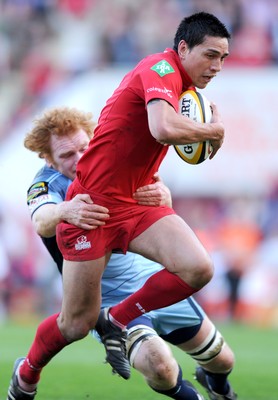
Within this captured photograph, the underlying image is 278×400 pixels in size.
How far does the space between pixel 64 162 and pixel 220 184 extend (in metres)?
11.2

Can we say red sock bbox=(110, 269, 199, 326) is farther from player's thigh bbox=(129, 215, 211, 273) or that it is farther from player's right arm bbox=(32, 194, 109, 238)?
player's right arm bbox=(32, 194, 109, 238)

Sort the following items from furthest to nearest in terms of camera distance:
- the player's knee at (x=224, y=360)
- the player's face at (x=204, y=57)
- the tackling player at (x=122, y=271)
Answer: the player's knee at (x=224, y=360)
the tackling player at (x=122, y=271)
the player's face at (x=204, y=57)

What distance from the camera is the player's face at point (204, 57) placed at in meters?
5.52

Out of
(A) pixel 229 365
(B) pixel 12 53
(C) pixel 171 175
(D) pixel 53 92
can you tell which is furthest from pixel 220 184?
(A) pixel 229 365

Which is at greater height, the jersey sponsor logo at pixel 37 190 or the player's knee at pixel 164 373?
the jersey sponsor logo at pixel 37 190

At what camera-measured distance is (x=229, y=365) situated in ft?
21.0

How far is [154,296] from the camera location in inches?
222

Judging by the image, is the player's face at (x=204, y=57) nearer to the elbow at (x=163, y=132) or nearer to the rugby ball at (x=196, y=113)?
the rugby ball at (x=196, y=113)

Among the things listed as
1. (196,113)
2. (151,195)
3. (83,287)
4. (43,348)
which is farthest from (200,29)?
(43,348)

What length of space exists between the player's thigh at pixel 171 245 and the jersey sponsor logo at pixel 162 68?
0.90 m

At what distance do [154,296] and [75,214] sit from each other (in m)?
0.69

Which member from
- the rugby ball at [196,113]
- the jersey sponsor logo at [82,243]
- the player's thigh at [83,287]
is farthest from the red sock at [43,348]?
the rugby ball at [196,113]

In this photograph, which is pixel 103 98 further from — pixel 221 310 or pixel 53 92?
pixel 221 310

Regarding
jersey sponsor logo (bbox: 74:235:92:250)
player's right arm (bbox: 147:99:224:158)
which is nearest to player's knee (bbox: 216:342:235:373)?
jersey sponsor logo (bbox: 74:235:92:250)
